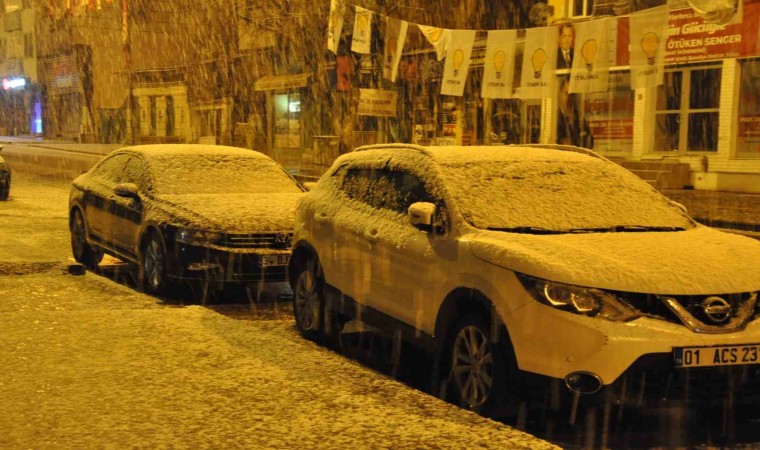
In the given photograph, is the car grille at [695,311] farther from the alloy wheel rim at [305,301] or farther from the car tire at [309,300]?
the alloy wheel rim at [305,301]

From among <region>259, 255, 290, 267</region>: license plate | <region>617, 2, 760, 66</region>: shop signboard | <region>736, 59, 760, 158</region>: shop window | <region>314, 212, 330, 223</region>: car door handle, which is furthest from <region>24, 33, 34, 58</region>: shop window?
<region>314, 212, 330, 223</region>: car door handle

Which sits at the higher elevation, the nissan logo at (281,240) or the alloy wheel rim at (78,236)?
the nissan logo at (281,240)

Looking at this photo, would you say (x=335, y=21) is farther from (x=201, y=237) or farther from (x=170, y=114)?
(x=170, y=114)

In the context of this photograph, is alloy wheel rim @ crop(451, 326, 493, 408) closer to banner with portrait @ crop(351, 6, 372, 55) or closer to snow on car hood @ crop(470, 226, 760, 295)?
snow on car hood @ crop(470, 226, 760, 295)

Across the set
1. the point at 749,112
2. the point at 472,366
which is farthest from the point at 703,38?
the point at 472,366

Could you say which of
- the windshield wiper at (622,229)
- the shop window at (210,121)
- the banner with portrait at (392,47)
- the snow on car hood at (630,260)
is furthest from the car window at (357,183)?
the shop window at (210,121)

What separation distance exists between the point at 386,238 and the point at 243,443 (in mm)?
2214

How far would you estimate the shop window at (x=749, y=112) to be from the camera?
20141 mm

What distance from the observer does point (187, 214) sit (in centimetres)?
871

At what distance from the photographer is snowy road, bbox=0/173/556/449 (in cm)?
414

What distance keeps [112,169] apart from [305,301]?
184 inches

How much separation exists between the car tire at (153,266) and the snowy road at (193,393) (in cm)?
155

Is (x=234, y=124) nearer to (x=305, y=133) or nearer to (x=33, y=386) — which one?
(x=305, y=133)

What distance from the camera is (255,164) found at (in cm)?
1042
